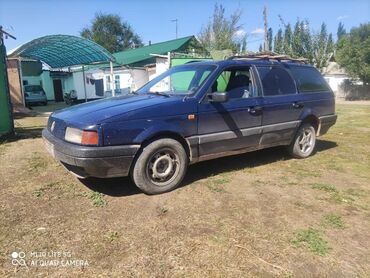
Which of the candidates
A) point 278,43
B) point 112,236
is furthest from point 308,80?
point 278,43

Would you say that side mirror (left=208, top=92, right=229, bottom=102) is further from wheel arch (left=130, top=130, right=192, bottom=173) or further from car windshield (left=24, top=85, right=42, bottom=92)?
car windshield (left=24, top=85, right=42, bottom=92)

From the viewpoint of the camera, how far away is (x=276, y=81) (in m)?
5.98

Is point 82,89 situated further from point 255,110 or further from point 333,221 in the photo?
point 333,221

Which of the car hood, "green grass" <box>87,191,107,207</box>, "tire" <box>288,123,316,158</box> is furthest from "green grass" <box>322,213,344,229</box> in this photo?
"green grass" <box>87,191,107,207</box>

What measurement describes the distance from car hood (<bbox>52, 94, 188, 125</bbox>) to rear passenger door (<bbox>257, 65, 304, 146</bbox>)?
1.75m

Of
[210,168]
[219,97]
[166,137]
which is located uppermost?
[219,97]

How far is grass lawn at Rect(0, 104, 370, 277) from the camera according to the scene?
119 inches

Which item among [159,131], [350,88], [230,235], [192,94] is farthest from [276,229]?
[350,88]

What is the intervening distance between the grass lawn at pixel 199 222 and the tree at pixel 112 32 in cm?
6318

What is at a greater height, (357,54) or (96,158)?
(357,54)

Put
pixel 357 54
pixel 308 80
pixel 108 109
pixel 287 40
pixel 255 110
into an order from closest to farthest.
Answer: pixel 108 109, pixel 255 110, pixel 308 80, pixel 357 54, pixel 287 40

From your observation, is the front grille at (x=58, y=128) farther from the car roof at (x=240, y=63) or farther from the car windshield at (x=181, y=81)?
the car roof at (x=240, y=63)

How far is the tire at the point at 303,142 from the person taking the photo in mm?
6504

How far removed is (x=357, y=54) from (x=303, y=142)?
82.6 feet
